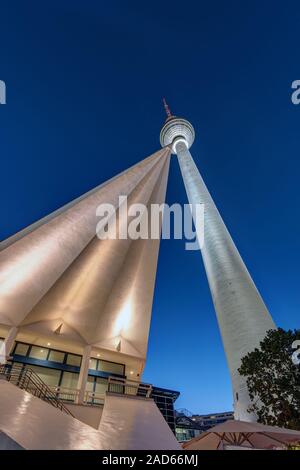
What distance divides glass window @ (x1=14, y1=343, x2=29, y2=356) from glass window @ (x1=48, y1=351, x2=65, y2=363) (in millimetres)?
1595

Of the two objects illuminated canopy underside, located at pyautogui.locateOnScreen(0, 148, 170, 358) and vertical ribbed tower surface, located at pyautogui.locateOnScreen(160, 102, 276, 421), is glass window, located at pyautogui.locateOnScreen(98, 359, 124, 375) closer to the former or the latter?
illuminated canopy underside, located at pyautogui.locateOnScreen(0, 148, 170, 358)

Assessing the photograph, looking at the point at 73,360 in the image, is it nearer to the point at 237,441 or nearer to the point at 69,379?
the point at 69,379

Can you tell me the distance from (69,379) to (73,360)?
122cm

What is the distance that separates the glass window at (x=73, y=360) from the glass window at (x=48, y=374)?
3.11 ft

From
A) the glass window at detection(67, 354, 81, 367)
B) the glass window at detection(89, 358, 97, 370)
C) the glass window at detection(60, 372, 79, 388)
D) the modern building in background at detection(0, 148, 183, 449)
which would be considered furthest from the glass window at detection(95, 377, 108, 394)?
the glass window at detection(67, 354, 81, 367)

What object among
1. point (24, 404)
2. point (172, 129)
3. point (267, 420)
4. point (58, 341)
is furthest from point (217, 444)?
point (172, 129)

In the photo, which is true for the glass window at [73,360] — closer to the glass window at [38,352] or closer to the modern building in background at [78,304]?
the modern building in background at [78,304]

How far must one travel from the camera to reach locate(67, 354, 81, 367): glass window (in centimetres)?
1717

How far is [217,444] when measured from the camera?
9.68 meters

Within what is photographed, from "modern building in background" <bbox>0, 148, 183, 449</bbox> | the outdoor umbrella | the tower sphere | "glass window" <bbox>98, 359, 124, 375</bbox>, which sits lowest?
the outdoor umbrella

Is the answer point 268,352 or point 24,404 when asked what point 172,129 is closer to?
point 268,352

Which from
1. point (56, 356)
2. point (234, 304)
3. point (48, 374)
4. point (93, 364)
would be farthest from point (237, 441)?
point (56, 356)

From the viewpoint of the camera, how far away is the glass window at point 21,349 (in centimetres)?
1588

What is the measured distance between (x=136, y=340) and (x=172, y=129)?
3959cm
